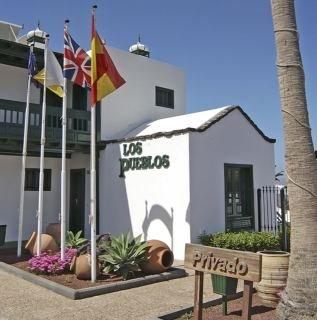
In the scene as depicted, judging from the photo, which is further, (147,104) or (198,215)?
(147,104)

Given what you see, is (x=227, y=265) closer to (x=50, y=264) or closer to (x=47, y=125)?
(x=50, y=264)

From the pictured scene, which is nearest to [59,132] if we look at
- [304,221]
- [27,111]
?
[27,111]

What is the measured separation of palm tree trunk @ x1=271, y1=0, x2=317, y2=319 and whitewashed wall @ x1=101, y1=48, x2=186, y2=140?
955 centimetres

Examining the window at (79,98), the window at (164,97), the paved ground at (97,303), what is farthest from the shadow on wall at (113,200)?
the paved ground at (97,303)

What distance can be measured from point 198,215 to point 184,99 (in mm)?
7473

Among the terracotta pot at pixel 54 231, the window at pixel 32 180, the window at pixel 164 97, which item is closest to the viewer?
the terracotta pot at pixel 54 231

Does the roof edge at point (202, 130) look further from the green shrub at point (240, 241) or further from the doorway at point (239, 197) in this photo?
the green shrub at point (240, 241)

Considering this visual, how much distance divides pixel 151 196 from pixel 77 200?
13.9 feet

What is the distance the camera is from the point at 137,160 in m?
12.8

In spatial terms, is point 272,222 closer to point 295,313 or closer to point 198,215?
point 198,215

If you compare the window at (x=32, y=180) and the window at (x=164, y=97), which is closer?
the window at (x=32, y=180)

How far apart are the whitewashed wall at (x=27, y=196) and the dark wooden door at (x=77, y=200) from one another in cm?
23

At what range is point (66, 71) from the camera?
385 inches

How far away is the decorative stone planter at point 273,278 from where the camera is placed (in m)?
6.77
